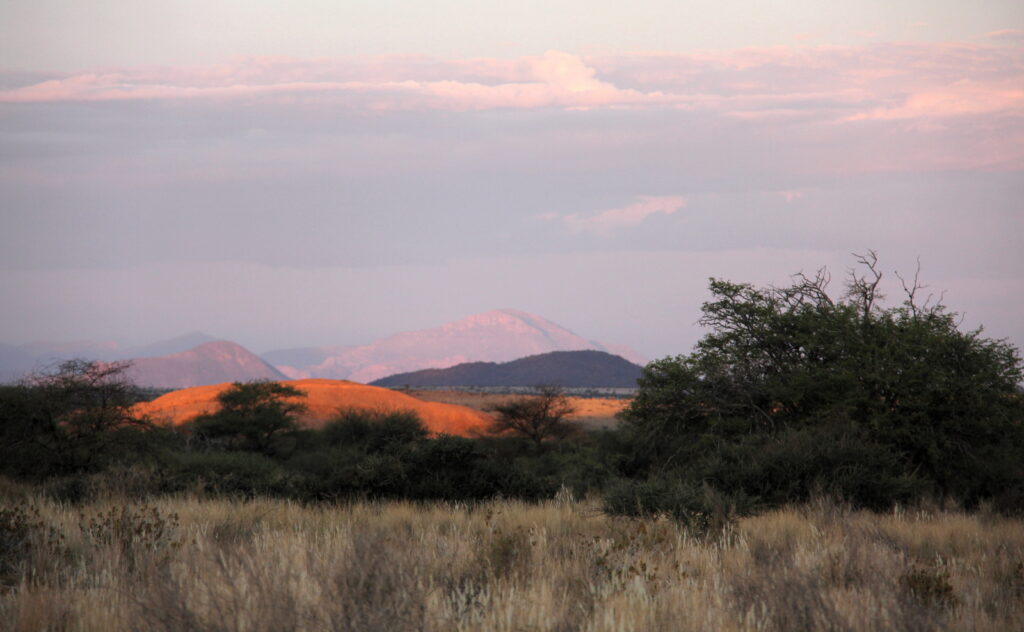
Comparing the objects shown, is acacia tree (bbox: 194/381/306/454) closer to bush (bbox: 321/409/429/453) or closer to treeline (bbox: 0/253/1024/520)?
bush (bbox: 321/409/429/453)

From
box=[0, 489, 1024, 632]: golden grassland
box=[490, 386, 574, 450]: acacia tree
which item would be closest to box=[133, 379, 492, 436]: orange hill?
box=[490, 386, 574, 450]: acacia tree

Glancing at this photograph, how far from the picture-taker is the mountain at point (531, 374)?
186 m

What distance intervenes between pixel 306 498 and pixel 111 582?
30.6 ft

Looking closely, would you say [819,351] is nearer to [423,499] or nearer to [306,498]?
[423,499]

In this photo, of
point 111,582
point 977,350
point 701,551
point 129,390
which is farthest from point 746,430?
point 111,582

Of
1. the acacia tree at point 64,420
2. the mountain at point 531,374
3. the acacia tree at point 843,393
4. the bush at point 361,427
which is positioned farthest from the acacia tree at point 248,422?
the mountain at point 531,374

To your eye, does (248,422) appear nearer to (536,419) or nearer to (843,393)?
(536,419)

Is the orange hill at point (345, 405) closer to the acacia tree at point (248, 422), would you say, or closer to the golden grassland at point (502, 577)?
the acacia tree at point (248, 422)

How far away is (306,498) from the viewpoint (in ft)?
52.5

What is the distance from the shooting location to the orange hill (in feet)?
188

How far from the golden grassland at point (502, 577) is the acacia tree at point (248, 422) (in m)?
33.9

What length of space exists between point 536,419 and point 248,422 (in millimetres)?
14521

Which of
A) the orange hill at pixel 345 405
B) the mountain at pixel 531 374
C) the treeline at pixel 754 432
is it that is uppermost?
the treeline at pixel 754 432

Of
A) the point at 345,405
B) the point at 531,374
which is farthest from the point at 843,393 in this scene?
the point at 531,374
